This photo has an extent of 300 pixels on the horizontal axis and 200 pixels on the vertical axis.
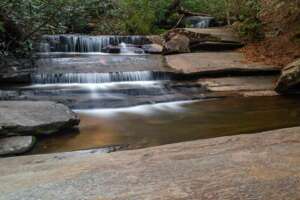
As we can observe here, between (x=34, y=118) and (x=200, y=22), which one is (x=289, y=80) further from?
(x=200, y=22)

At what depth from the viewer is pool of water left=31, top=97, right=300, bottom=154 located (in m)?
6.83

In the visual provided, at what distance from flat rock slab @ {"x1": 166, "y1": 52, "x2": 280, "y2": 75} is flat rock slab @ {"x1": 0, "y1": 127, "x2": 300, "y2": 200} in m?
6.42

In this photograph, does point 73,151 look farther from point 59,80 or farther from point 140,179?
point 59,80

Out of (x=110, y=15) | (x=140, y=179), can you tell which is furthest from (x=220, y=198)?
(x=110, y=15)

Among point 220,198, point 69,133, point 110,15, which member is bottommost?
point 69,133

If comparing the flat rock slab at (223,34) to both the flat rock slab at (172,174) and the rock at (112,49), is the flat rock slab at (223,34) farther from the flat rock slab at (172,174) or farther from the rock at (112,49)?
the flat rock slab at (172,174)

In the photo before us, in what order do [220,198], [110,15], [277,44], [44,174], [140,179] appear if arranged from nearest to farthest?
[220,198]
[140,179]
[44,174]
[277,44]
[110,15]

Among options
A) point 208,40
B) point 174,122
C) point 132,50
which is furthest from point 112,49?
point 174,122

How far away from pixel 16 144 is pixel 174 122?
9.62 ft

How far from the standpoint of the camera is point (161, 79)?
37.5ft

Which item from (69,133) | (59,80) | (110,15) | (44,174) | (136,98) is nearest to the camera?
(44,174)

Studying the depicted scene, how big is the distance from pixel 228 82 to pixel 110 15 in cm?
682

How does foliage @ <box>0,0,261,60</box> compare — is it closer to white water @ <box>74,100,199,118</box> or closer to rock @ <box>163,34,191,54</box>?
rock @ <box>163,34,191,54</box>

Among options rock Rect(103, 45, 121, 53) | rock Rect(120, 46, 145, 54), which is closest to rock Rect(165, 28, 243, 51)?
rock Rect(120, 46, 145, 54)
